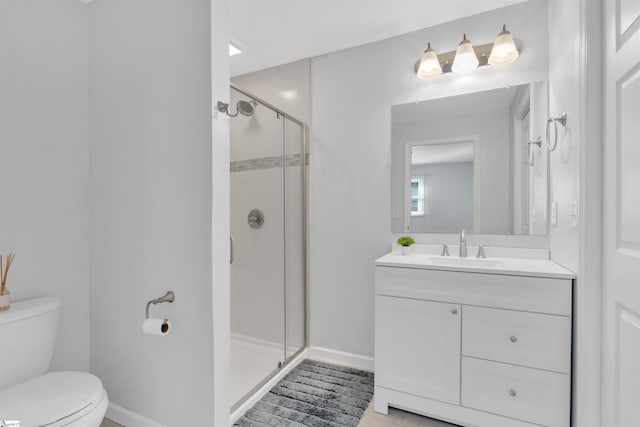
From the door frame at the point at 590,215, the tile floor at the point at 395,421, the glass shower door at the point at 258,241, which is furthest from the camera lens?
the glass shower door at the point at 258,241

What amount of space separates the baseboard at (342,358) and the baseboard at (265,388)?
96 mm

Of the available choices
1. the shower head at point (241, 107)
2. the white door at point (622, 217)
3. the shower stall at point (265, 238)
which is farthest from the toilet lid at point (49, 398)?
the white door at point (622, 217)

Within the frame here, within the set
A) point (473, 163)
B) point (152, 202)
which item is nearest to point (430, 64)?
point (473, 163)

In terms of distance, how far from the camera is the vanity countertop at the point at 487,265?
1.40 metres

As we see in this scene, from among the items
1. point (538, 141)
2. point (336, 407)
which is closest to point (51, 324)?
point (336, 407)

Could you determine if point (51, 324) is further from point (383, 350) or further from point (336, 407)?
point (383, 350)

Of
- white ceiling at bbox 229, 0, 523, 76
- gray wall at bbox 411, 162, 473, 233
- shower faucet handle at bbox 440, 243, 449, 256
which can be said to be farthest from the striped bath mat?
white ceiling at bbox 229, 0, 523, 76

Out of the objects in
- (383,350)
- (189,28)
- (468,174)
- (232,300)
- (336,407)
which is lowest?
(336,407)

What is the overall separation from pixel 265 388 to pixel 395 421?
31.3 inches

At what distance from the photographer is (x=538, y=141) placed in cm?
178

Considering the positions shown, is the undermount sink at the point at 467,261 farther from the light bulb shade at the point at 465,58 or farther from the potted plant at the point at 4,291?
the potted plant at the point at 4,291

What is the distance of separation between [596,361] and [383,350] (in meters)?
0.91

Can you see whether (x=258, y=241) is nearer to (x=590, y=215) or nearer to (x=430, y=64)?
(x=430, y=64)

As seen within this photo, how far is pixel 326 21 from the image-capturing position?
77.5 inches
